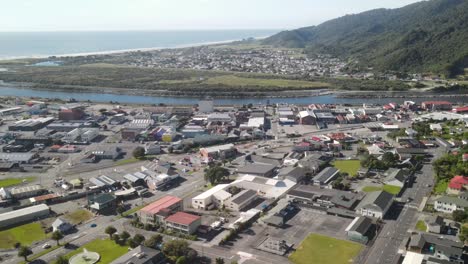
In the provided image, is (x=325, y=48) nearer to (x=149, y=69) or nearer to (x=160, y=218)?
(x=149, y=69)

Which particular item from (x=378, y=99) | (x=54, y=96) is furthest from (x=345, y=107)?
(x=54, y=96)

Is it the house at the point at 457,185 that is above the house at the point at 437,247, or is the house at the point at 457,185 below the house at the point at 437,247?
above

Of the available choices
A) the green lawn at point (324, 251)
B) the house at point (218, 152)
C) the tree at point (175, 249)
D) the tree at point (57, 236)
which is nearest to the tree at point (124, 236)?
the tree at point (175, 249)

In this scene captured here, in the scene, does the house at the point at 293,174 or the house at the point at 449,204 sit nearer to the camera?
the house at the point at 449,204

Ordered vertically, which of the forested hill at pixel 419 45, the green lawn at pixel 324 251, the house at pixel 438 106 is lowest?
the green lawn at pixel 324 251

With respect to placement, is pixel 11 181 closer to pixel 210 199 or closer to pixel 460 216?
pixel 210 199

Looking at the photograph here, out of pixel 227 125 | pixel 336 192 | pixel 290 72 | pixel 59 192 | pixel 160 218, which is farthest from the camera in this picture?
pixel 290 72

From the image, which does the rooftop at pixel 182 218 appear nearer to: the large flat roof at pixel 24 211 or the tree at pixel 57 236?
the tree at pixel 57 236
